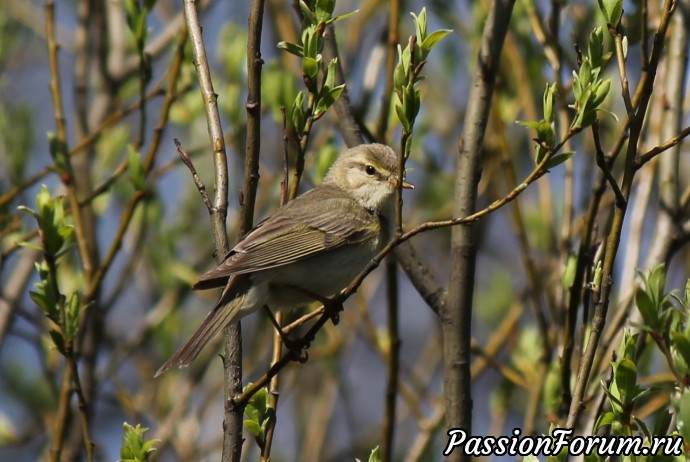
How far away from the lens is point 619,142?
3561mm

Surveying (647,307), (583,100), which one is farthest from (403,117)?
(647,307)

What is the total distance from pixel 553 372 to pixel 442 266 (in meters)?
3.88

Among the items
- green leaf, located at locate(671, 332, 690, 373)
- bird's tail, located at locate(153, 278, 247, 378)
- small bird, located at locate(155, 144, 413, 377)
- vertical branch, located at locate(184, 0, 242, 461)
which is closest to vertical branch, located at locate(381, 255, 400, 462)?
small bird, located at locate(155, 144, 413, 377)

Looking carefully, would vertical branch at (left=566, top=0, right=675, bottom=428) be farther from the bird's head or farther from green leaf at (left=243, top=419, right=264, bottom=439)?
the bird's head

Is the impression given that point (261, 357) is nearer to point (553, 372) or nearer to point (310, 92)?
point (553, 372)

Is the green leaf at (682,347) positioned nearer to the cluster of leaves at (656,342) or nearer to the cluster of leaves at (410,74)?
the cluster of leaves at (656,342)

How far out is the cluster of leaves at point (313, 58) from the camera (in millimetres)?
3043

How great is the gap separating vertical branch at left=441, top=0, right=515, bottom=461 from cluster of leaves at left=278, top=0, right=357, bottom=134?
79cm

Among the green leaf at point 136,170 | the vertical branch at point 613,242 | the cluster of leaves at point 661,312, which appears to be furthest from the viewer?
the green leaf at point 136,170

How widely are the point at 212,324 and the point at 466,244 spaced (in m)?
1.01

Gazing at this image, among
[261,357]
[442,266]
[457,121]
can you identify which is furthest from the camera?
[442,266]

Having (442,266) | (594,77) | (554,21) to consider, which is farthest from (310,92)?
(442,266)

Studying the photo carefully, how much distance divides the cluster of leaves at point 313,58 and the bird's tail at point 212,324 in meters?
0.81

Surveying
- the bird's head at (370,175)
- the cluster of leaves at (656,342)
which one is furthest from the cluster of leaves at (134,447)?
the bird's head at (370,175)
